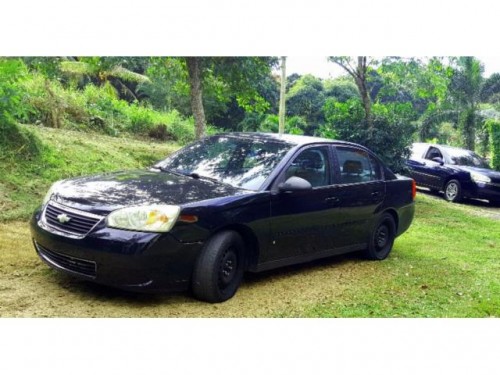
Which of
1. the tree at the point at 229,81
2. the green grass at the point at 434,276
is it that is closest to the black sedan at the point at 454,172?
the green grass at the point at 434,276

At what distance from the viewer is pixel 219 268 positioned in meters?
3.91

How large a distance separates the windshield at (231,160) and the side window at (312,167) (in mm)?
130

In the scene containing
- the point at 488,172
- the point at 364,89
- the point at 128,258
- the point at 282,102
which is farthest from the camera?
the point at 488,172

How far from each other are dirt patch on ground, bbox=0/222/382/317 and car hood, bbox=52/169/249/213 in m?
0.59

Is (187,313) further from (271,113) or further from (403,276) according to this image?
(271,113)

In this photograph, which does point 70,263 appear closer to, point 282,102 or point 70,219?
point 70,219

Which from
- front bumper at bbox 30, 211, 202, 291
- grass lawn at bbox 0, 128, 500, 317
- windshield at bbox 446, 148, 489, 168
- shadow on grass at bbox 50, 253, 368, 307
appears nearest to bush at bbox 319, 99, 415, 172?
windshield at bbox 446, 148, 489, 168

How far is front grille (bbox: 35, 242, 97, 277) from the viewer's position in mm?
3666

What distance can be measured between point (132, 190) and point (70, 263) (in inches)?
25.4

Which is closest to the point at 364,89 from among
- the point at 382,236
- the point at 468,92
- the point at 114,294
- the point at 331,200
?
the point at 468,92

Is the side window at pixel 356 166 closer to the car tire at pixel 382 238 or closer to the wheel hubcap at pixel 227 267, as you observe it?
the car tire at pixel 382 238

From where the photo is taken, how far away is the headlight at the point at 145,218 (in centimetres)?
364

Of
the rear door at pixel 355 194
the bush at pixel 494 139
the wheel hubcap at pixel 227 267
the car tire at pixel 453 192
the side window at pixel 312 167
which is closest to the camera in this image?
the wheel hubcap at pixel 227 267

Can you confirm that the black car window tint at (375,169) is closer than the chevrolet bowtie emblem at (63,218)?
No
